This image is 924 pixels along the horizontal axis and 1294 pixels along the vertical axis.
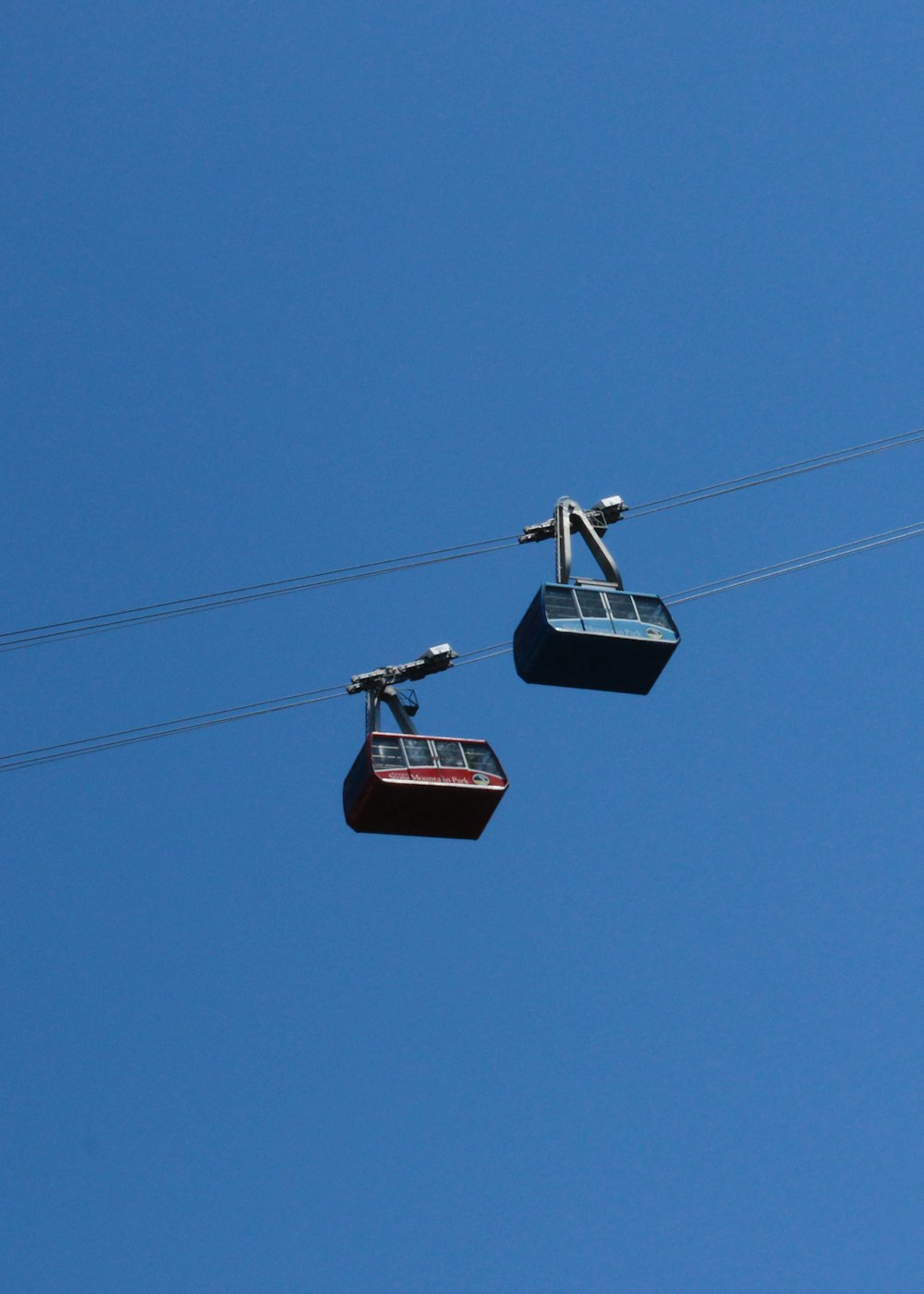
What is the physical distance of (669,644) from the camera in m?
37.7

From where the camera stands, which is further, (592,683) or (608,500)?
(608,500)

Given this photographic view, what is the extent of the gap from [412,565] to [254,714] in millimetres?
4456

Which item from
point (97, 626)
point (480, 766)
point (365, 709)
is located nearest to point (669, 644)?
point (480, 766)

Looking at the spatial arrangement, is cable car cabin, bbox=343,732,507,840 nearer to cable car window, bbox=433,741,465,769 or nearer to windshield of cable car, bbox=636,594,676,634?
cable car window, bbox=433,741,465,769

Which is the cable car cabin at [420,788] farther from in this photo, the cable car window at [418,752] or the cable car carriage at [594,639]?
the cable car carriage at [594,639]

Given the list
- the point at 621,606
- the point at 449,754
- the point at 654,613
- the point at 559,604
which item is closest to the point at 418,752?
the point at 449,754

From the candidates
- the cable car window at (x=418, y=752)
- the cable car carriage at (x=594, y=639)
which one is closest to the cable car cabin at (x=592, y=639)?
the cable car carriage at (x=594, y=639)

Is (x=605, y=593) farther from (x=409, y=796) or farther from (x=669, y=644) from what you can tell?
(x=409, y=796)

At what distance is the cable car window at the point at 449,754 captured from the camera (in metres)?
39.3

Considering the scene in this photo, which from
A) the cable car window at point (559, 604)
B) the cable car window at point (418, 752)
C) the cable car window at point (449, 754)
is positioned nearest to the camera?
the cable car window at point (559, 604)

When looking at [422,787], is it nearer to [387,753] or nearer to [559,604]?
[387,753]

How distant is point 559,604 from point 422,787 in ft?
12.4

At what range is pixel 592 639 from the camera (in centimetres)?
3709

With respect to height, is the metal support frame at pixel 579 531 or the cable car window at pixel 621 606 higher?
the metal support frame at pixel 579 531
